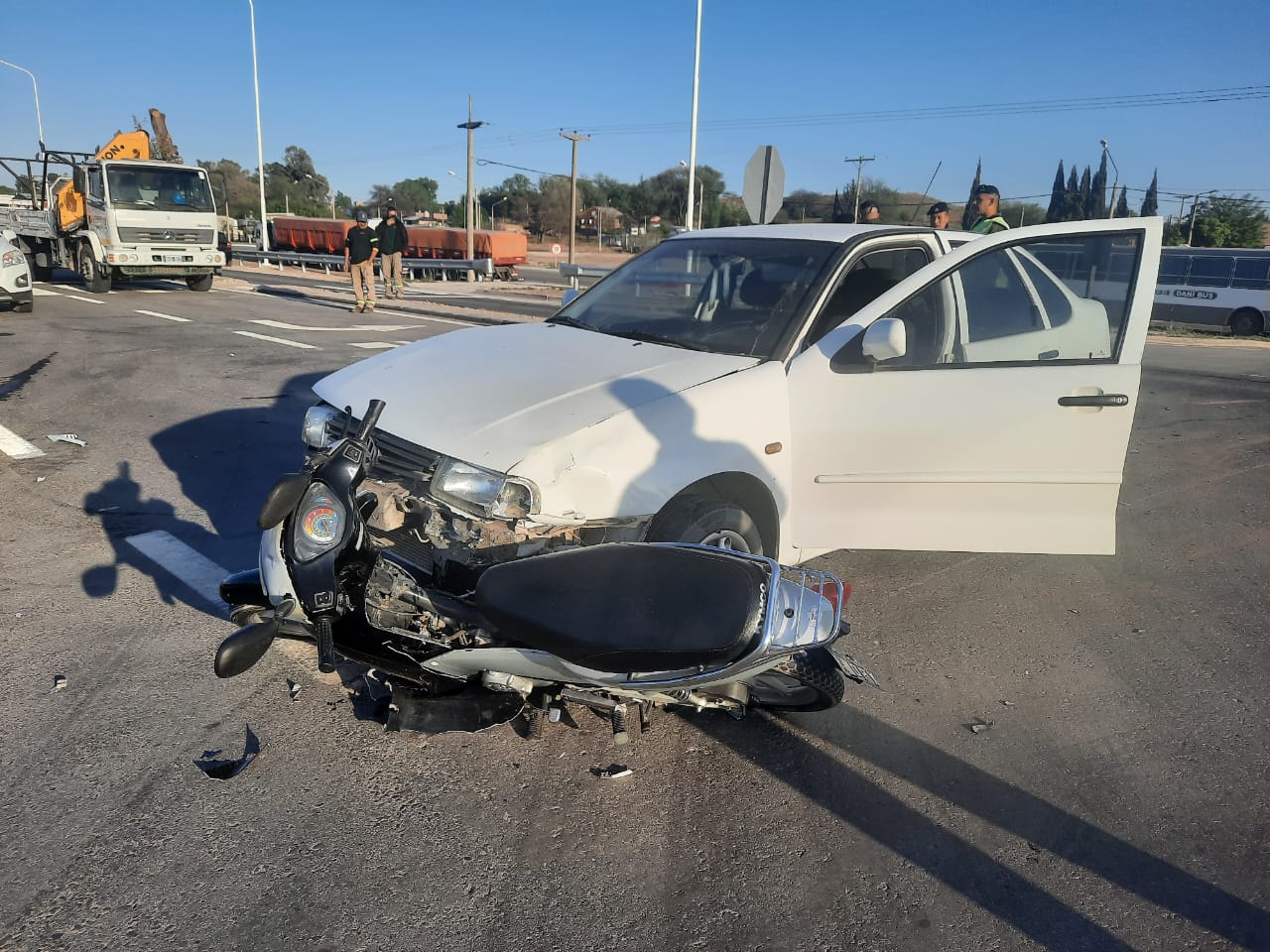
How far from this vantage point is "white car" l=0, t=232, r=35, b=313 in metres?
13.6

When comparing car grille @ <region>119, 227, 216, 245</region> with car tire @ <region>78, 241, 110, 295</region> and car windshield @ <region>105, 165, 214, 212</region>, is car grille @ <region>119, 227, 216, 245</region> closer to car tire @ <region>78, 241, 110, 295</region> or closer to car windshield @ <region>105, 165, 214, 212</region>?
car windshield @ <region>105, 165, 214, 212</region>

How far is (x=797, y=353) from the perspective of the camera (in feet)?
12.5

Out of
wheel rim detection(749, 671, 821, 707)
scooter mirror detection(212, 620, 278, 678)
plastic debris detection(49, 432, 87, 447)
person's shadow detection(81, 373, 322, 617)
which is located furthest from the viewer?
plastic debris detection(49, 432, 87, 447)

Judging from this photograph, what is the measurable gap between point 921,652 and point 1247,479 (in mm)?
4817

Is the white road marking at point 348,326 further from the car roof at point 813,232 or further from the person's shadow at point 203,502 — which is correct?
the car roof at point 813,232

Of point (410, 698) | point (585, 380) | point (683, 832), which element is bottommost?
point (683, 832)

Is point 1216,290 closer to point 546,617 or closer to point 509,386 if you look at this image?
point 509,386

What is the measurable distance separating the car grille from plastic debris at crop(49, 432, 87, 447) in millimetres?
13550

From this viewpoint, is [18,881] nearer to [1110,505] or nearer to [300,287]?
[1110,505]

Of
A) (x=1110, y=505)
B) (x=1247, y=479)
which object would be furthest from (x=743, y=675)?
(x=1247, y=479)

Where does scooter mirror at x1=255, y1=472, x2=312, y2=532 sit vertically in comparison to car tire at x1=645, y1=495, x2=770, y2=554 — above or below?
above

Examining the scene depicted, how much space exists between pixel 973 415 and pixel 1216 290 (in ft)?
78.9

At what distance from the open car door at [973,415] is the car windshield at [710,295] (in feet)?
1.03

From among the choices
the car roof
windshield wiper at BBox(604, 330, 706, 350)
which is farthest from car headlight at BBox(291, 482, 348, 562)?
the car roof
